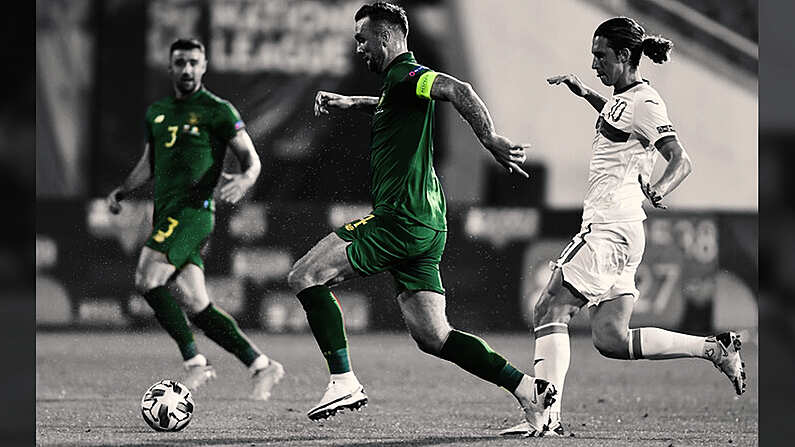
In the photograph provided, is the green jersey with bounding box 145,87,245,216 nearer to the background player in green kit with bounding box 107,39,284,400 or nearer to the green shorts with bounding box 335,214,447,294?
the background player in green kit with bounding box 107,39,284,400

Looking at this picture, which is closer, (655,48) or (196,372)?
(655,48)

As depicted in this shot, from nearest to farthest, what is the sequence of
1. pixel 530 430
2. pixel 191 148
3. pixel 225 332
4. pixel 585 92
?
1. pixel 530 430
2. pixel 585 92
3. pixel 225 332
4. pixel 191 148

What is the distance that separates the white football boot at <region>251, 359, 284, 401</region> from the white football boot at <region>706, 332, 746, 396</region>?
7.72 feet

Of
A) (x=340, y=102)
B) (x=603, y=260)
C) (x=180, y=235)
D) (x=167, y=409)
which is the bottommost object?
(x=167, y=409)

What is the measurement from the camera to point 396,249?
5.52 m

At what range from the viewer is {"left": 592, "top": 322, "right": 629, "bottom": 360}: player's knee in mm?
5930

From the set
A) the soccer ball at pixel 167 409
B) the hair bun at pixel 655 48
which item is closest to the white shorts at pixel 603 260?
the hair bun at pixel 655 48

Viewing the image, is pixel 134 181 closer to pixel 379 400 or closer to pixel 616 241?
pixel 379 400

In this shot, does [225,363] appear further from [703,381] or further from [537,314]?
[537,314]

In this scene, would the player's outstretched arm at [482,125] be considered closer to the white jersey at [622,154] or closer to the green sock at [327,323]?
the white jersey at [622,154]

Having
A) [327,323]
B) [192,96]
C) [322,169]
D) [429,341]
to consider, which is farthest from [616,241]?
[322,169]

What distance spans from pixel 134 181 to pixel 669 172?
3.18 m

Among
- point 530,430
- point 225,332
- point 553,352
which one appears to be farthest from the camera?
point 225,332

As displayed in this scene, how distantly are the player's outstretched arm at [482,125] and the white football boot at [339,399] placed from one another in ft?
3.68
